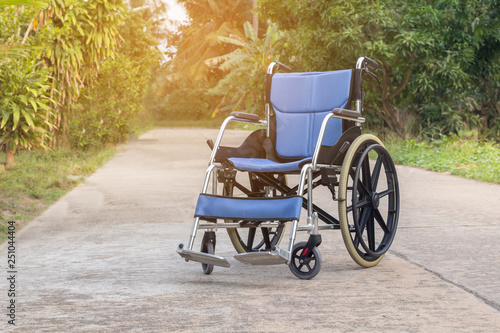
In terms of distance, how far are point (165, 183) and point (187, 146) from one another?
875cm

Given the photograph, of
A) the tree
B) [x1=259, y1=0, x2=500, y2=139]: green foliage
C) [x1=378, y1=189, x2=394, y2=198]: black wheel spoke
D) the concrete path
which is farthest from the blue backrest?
[x1=259, y1=0, x2=500, y2=139]: green foliage

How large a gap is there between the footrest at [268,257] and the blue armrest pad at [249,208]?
0.72ft

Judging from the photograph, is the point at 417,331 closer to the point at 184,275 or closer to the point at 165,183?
the point at 184,275

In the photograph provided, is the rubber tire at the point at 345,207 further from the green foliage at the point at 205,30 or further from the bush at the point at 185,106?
the bush at the point at 185,106

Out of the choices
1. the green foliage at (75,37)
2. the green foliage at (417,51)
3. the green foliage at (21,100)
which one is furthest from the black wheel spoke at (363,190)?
the green foliage at (417,51)

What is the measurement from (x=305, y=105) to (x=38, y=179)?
5020 mm

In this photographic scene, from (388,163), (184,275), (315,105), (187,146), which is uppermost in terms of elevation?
(315,105)

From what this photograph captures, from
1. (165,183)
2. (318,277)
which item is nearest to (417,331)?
(318,277)

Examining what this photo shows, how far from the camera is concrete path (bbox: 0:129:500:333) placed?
3.28 meters

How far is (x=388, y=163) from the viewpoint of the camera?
15.5ft

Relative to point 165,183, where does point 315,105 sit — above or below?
above

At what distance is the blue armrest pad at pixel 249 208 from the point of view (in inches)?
159

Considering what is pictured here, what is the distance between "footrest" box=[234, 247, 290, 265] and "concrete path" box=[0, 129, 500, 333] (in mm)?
142

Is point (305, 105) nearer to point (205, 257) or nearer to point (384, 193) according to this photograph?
point (384, 193)
